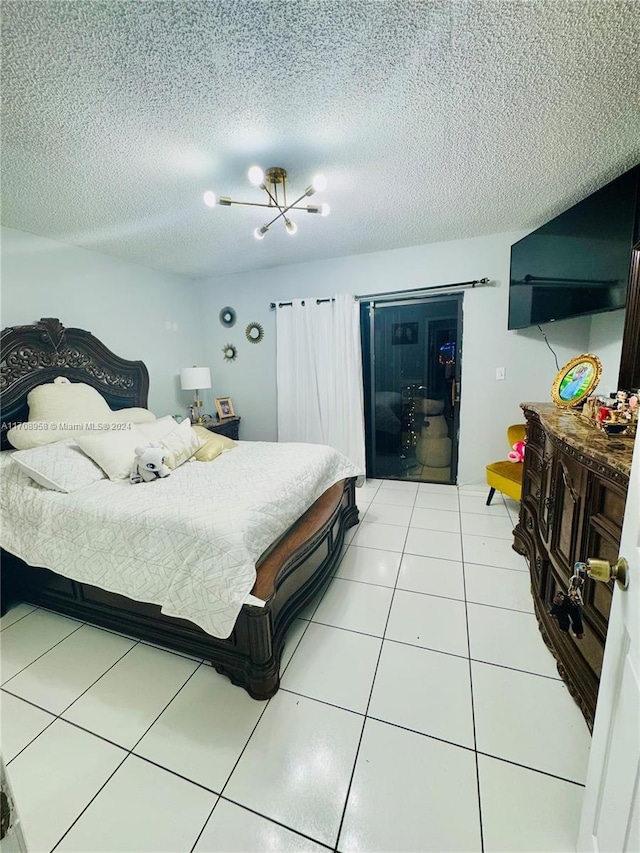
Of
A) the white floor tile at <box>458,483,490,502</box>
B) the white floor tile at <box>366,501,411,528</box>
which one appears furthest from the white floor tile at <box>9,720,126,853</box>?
the white floor tile at <box>458,483,490,502</box>

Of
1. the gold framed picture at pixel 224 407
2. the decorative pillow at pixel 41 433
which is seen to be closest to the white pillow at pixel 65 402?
the decorative pillow at pixel 41 433

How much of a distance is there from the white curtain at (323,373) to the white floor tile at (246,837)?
2.91 meters

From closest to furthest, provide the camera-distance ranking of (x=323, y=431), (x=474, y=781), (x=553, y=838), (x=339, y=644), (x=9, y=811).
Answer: (x=9, y=811)
(x=553, y=838)
(x=474, y=781)
(x=339, y=644)
(x=323, y=431)

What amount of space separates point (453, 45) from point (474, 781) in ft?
8.46

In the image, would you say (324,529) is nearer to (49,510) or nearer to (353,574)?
(353,574)

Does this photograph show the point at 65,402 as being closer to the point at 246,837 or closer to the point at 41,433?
the point at 41,433

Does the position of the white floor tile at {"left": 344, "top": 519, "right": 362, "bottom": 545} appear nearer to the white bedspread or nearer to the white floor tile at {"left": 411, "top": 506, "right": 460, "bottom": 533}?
the white floor tile at {"left": 411, "top": 506, "right": 460, "bottom": 533}

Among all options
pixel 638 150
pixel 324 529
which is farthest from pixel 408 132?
pixel 324 529

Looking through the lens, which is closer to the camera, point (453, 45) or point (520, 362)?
point (453, 45)

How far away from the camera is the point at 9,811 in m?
0.57

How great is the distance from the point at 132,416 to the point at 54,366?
2.16 ft

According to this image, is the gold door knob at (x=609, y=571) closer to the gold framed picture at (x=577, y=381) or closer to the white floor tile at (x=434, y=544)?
the gold framed picture at (x=577, y=381)

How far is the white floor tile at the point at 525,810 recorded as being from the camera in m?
0.96

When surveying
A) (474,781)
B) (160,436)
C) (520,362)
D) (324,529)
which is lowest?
(474,781)
